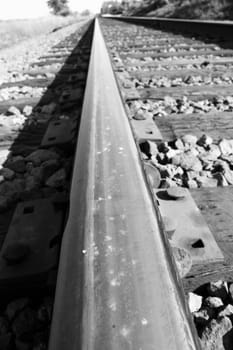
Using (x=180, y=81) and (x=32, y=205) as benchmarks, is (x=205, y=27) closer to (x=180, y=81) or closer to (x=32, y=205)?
(x=180, y=81)

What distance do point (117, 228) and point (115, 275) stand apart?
0.48 ft

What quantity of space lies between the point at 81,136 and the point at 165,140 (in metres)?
0.60

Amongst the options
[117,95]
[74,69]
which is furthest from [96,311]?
[74,69]

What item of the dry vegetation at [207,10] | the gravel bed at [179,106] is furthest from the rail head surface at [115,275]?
the dry vegetation at [207,10]

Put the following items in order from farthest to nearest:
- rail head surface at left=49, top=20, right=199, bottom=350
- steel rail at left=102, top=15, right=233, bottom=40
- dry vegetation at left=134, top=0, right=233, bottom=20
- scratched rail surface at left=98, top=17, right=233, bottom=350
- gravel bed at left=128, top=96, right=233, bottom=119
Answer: dry vegetation at left=134, top=0, right=233, bottom=20
steel rail at left=102, top=15, right=233, bottom=40
gravel bed at left=128, top=96, right=233, bottom=119
scratched rail surface at left=98, top=17, right=233, bottom=350
rail head surface at left=49, top=20, right=199, bottom=350

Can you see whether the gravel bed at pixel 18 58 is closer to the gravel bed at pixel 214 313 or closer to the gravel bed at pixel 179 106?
the gravel bed at pixel 179 106

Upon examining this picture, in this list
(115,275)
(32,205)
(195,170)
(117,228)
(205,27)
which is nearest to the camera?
(115,275)

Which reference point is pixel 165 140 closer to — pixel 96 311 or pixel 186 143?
pixel 186 143

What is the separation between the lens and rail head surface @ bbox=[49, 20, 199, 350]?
1.84ft

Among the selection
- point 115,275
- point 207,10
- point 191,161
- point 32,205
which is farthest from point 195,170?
point 207,10

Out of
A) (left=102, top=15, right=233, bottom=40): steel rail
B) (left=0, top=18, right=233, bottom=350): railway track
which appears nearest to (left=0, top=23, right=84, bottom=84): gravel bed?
(left=0, top=18, right=233, bottom=350): railway track

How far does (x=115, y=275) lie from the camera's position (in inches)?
26.1

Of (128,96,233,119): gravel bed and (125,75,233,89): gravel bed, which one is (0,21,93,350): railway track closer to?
(128,96,233,119): gravel bed

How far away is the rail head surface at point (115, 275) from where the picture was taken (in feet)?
1.84
